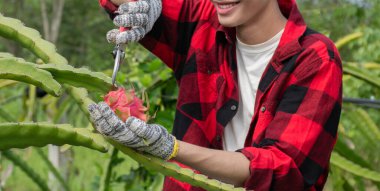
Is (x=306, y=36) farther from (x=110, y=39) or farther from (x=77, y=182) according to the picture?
(x=77, y=182)

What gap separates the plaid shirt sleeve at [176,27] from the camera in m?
1.83

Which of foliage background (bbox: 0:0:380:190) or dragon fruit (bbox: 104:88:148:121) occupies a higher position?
dragon fruit (bbox: 104:88:148:121)

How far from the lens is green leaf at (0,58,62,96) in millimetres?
1133

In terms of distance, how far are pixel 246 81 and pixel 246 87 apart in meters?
0.01

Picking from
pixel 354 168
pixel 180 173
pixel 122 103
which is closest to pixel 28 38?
pixel 122 103

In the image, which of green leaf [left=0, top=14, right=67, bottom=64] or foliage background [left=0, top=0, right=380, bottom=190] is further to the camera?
foliage background [left=0, top=0, right=380, bottom=190]

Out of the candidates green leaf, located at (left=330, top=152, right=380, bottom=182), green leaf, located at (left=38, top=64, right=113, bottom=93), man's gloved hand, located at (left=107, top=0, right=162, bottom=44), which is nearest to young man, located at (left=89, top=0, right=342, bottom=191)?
man's gloved hand, located at (left=107, top=0, right=162, bottom=44)

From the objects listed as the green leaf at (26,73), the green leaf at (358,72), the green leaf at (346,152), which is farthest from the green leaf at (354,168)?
the green leaf at (26,73)

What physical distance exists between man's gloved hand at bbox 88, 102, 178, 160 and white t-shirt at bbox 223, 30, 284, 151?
1.68 feet

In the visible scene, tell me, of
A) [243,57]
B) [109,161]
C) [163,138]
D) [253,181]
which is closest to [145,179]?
[109,161]

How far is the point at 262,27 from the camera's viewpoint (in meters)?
1.67

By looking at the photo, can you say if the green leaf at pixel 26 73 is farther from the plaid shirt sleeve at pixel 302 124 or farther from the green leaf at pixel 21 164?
the green leaf at pixel 21 164

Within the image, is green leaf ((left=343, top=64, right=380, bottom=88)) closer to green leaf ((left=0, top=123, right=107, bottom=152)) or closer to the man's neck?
the man's neck

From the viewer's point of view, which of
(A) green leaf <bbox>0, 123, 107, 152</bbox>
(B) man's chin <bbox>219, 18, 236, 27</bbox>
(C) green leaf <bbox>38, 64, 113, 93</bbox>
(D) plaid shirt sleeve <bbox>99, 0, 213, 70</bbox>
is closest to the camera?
(A) green leaf <bbox>0, 123, 107, 152</bbox>
